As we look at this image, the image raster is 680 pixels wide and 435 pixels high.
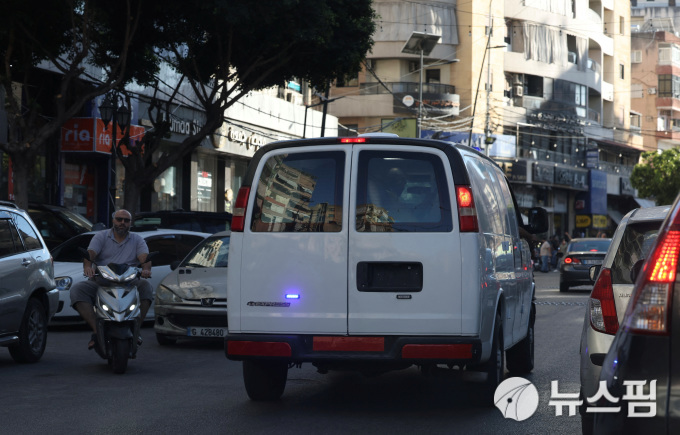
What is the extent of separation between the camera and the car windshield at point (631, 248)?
737 centimetres

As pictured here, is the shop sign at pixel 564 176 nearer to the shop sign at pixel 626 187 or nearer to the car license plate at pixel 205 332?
the shop sign at pixel 626 187

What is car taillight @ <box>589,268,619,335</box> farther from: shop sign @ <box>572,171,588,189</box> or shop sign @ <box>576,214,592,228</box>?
shop sign @ <box>576,214,592,228</box>

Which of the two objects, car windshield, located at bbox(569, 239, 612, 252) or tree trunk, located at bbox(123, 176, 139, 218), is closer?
tree trunk, located at bbox(123, 176, 139, 218)

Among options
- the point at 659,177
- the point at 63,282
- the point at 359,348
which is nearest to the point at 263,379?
the point at 359,348

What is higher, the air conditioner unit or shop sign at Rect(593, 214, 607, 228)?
the air conditioner unit

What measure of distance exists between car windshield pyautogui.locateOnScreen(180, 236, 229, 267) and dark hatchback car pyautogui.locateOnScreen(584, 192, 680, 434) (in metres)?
11.0

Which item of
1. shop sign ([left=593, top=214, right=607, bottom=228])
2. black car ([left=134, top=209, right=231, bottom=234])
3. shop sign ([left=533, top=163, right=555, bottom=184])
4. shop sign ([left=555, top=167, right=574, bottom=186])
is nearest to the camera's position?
black car ([left=134, top=209, right=231, bottom=234])

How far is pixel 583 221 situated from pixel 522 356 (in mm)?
60086

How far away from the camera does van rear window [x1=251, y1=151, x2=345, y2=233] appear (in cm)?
827

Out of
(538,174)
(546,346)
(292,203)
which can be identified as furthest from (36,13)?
(538,174)

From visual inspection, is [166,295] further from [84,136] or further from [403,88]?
[403,88]

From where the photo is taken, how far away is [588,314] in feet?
23.6

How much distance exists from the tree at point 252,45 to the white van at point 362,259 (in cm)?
1535
